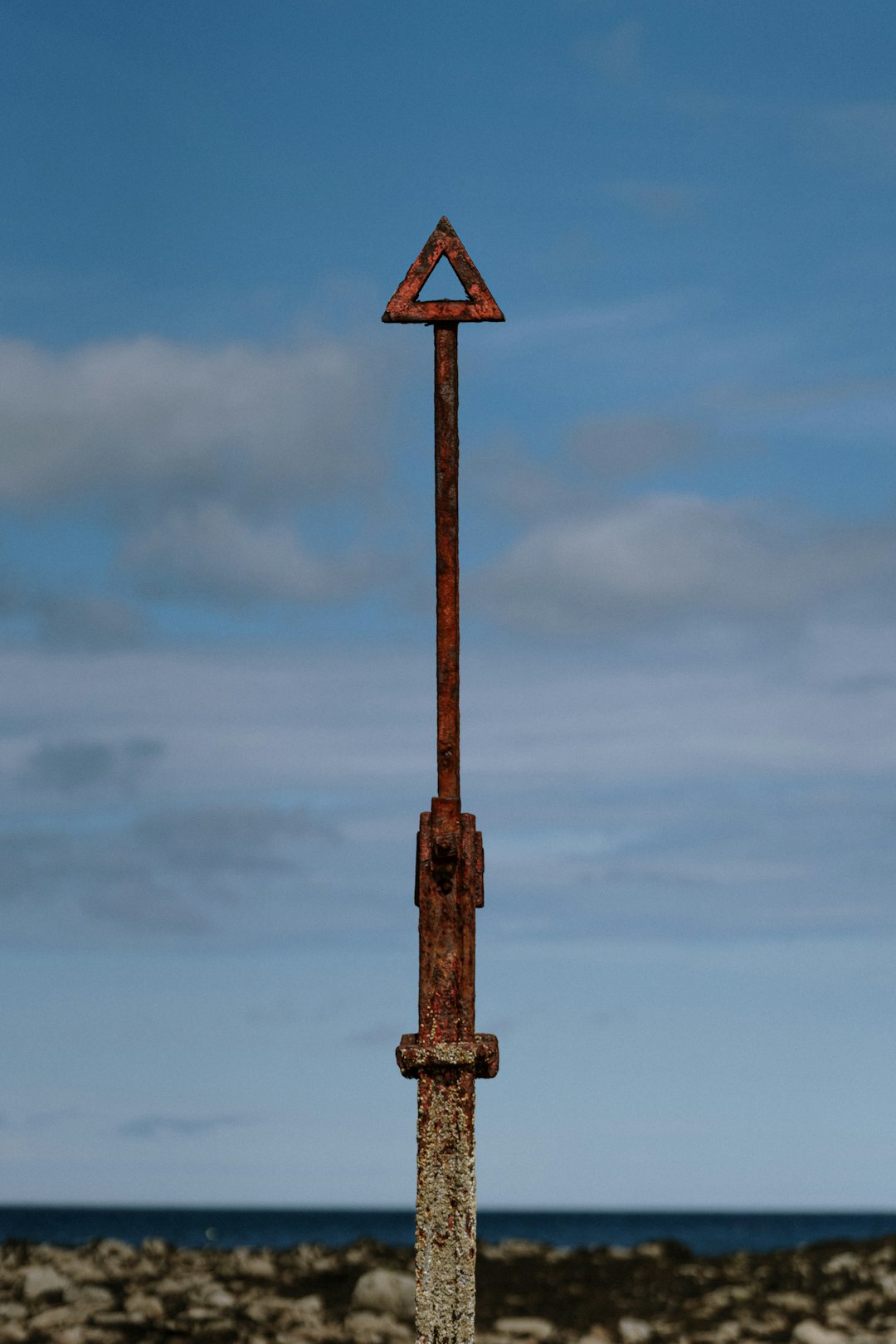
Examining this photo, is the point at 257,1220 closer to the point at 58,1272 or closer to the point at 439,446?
the point at 58,1272

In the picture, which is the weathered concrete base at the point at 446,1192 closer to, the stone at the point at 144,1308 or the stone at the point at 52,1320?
the stone at the point at 144,1308

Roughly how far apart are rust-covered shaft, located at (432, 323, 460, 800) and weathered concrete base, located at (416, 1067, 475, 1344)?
A: 1652 millimetres

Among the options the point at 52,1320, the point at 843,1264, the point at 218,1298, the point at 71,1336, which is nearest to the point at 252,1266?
the point at 218,1298

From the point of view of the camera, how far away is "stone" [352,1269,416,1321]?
54.6 ft

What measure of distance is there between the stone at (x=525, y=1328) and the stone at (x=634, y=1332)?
2.36 ft

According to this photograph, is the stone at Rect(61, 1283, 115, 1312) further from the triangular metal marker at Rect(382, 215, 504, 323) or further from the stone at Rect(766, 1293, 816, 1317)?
the triangular metal marker at Rect(382, 215, 504, 323)

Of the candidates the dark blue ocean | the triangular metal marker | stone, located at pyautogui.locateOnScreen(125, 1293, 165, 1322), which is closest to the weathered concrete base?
the triangular metal marker

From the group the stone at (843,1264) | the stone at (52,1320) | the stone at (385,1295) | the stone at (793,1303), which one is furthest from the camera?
the stone at (843,1264)

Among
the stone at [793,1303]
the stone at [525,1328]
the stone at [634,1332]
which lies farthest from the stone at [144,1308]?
the stone at [793,1303]

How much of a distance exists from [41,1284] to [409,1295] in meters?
3.95

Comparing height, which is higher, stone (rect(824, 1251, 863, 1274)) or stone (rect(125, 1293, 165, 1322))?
stone (rect(824, 1251, 863, 1274))

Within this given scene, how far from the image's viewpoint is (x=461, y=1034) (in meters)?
9.02

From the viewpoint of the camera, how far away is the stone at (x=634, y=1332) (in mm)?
16500

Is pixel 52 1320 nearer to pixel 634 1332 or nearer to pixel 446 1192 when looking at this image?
pixel 634 1332
